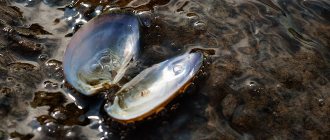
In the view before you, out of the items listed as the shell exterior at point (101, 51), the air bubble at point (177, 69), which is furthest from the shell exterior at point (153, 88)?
the shell exterior at point (101, 51)

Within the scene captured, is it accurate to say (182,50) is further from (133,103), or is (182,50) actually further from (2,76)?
(2,76)

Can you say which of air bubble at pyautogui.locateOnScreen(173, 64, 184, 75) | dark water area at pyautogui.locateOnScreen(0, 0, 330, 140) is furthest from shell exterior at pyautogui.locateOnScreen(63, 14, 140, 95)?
air bubble at pyautogui.locateOnScreen(173, 64, 184, 75)

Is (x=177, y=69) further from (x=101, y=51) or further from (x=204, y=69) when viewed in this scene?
(x=101, y=51)

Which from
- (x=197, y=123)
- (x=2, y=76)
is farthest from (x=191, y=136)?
(x=2, y=76)

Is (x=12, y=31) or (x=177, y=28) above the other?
A: (x=12, y=31)

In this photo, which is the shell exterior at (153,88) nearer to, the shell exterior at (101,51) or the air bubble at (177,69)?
the air bubble at (177,69)

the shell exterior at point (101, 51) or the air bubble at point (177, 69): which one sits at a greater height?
the shell exterior at point (101, 51)
